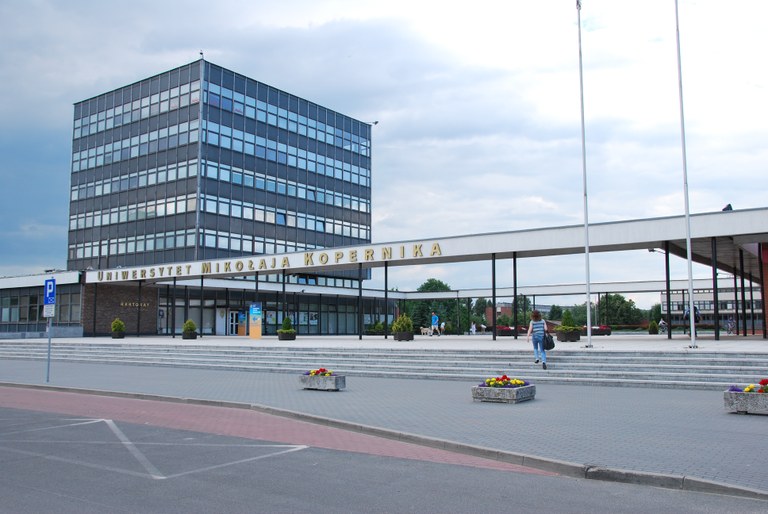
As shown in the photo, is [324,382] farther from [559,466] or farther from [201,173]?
[201,173]

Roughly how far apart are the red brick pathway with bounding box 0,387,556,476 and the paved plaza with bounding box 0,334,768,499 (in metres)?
0.28

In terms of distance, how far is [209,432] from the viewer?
36.9 feet

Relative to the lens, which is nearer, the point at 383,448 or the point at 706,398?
the point at 383,448

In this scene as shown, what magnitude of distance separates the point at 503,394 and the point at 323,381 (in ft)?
16.4

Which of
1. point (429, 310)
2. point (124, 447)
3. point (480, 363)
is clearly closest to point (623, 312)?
point (429, 310)

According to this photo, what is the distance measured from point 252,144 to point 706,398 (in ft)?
175

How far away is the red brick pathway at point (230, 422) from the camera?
927 centimetres

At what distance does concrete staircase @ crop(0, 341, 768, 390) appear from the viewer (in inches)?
661

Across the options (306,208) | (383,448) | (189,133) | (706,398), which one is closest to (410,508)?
(383,448)

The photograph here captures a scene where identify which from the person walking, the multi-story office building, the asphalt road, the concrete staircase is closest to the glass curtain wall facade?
the multi-story office building

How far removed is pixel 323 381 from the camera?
16922 mm

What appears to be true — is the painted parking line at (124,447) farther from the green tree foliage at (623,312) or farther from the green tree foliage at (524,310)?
the green tree foliage at (623,312)

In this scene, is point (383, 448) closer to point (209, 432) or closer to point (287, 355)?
point (209, 432)

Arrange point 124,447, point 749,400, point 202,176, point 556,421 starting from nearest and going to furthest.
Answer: point 124,447 → point 556,421 → point 749,400 → point 202,176
